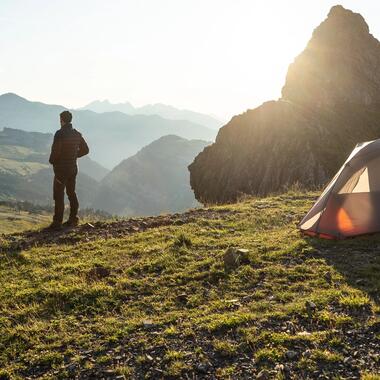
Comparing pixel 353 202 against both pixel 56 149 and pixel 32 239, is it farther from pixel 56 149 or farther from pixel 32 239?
pixel 32 239

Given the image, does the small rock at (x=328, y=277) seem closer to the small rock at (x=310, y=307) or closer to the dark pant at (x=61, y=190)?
the small rock at (x=310, y=307)

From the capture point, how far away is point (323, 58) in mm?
99312

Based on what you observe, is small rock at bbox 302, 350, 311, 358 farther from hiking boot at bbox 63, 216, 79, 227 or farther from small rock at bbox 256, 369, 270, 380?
hiking boot at bbox 63, 216, 79, 227

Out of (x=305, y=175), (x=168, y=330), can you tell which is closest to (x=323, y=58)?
(x=305, y=175)

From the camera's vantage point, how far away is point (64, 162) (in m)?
15.9

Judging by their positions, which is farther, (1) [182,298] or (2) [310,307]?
(1) [182,298]

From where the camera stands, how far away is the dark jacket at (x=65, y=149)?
50.8 feet

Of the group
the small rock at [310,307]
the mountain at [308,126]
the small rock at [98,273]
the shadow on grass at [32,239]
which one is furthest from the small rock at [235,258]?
the mountain at [308,126]

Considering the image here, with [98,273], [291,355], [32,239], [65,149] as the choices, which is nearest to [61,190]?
[65,149]

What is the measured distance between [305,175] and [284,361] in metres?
50.7

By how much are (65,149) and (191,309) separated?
9336mm

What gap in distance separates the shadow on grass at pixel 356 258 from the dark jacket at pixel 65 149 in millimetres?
8816

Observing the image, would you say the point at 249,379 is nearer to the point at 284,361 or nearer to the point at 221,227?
the point at 284,361

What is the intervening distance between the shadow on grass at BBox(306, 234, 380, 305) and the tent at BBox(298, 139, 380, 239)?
314mm
